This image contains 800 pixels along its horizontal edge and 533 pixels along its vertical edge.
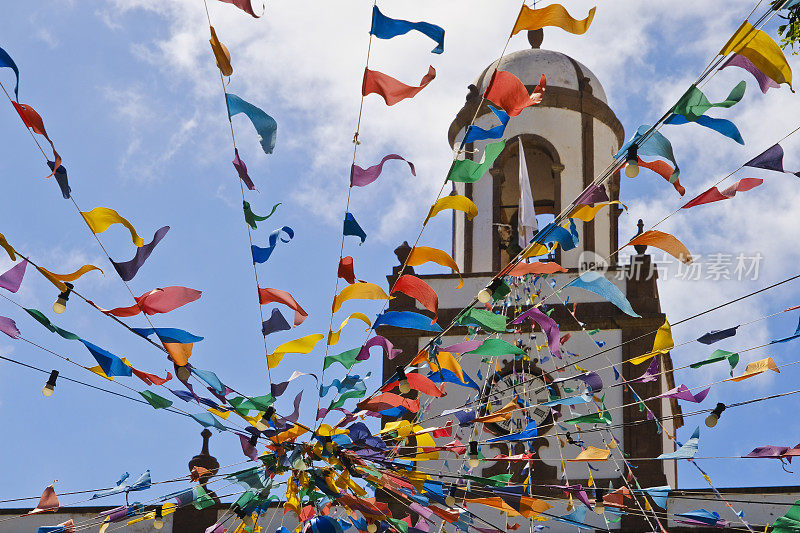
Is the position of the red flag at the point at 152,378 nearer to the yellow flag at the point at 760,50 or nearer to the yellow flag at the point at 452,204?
the yellow flag at the point at 452,204

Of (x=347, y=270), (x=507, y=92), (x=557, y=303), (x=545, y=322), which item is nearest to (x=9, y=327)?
(x=347, y=270)

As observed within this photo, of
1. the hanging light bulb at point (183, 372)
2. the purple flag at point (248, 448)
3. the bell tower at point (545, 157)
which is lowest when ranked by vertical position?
the purple flag at point (248, 448)

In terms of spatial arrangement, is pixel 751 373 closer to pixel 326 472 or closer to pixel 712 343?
pixel 712 343

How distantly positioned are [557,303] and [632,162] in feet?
25.5

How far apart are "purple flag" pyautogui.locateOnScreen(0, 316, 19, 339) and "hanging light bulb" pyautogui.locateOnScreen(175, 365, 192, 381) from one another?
879mm

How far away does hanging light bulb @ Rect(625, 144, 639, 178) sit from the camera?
5.29 m

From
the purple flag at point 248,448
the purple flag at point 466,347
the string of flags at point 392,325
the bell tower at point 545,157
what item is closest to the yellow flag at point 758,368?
the string of flags at point 392,325

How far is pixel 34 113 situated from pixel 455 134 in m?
9.90

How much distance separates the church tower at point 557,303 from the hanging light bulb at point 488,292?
4.94 meters

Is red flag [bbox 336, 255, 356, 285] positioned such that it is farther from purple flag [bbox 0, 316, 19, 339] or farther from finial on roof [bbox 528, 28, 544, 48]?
finial on roof [bbox 528, 28, 544, 48]

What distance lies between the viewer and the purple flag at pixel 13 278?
6035 millimetres

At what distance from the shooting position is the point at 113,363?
625 cm

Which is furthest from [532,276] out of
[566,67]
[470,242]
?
[566,67]

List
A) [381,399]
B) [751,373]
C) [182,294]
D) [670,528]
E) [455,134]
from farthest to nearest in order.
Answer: [455,134] → [670,528] → [381,399] → [751,373] → [182,294]
